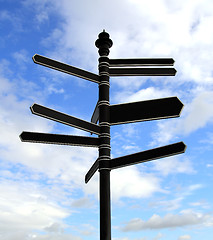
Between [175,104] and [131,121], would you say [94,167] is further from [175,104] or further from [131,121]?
[175,104]

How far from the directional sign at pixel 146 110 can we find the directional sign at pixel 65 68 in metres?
1.02

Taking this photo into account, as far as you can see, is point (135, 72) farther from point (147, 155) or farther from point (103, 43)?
point (147, 155)

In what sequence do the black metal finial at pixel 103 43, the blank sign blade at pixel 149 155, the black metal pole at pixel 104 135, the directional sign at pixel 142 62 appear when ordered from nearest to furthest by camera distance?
the blank sign blade at pixel 149 155 < the black metal pole at pixel 104 135 < the directional sign at pixel 142 62 < the black metal finial at pixel 103 43

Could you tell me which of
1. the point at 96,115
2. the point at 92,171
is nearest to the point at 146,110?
the point at 96,115

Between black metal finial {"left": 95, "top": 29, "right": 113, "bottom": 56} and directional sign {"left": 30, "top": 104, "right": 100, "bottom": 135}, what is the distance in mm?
2199

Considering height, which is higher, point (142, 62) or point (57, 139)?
point (142, 62)

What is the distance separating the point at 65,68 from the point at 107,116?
158cm

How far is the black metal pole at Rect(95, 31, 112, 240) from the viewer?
260 inches

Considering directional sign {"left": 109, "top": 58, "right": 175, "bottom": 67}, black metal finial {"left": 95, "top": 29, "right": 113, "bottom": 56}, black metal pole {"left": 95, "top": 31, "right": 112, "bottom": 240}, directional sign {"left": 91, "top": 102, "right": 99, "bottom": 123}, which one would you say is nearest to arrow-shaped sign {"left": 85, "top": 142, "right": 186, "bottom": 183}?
black metal pole {"left": 95, "top": 31, "right": 112, "bottom": 240}

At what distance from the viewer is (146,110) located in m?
6.95

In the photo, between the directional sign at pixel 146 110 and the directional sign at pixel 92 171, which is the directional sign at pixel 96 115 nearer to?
the directional sign at pixel 146 110

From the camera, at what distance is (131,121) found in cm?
700

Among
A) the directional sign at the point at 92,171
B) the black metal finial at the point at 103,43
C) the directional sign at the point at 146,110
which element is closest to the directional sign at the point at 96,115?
the directional sign at the point at 146,110

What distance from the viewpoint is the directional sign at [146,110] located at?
264 inches
